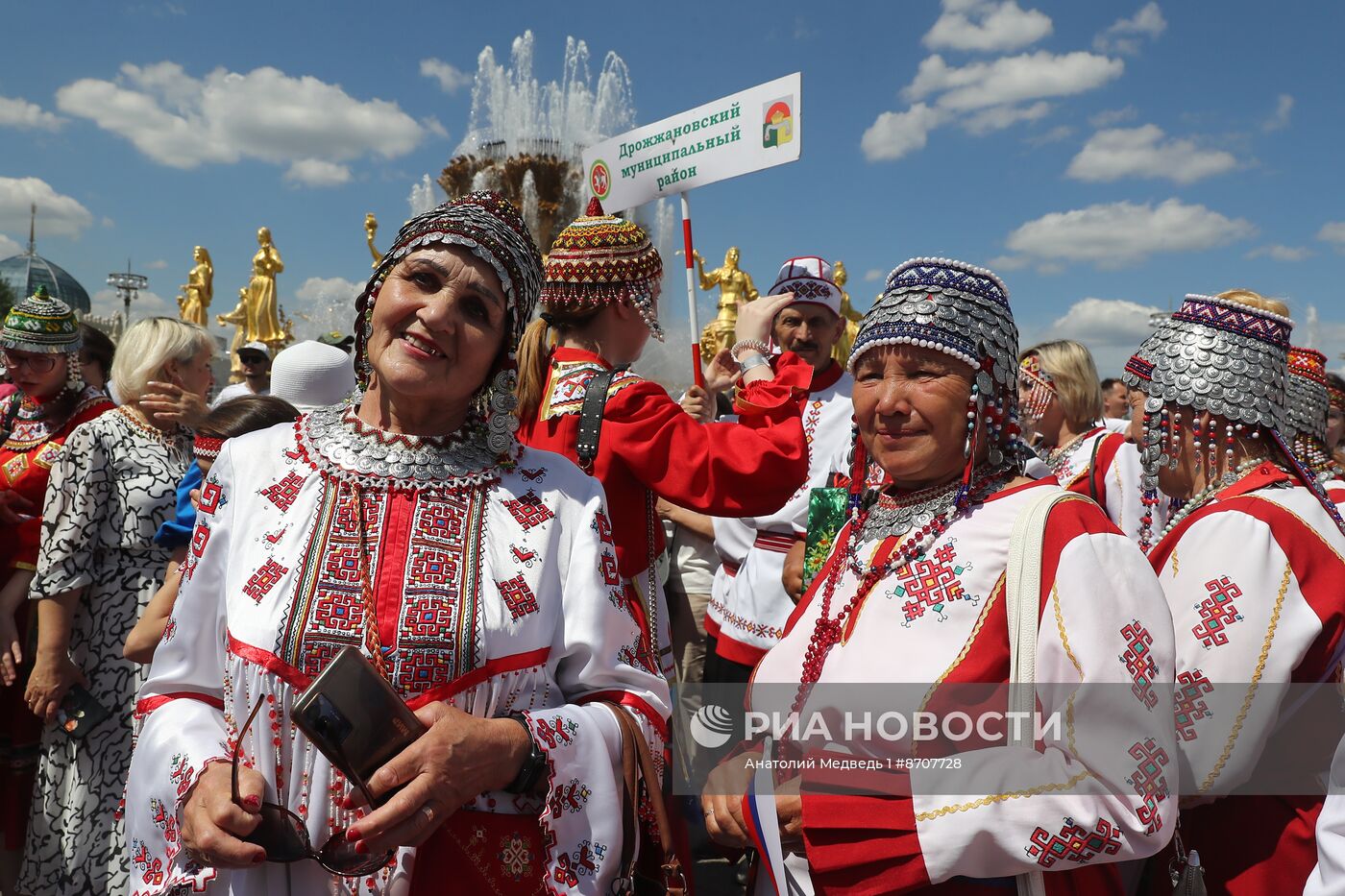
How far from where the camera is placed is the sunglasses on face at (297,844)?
1.71 meters

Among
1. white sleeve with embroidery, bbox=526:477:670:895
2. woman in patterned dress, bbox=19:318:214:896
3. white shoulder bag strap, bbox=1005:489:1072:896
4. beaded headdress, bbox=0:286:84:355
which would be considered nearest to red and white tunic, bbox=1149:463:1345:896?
white shoulder bag strap, bbox=1005:489:1072:896

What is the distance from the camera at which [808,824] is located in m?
1.83

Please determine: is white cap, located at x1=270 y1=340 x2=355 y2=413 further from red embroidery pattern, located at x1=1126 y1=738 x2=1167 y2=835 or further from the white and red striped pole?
red embroidery pattern, located at x1=1126 y1=738 x2=1167 y2=835

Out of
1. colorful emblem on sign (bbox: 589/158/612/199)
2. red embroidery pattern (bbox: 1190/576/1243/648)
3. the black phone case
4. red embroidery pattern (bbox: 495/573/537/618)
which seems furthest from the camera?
colorful emblem on sign (bbox: 589/158/612/199)

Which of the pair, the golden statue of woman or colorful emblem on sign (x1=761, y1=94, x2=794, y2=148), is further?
the golden statue of woman

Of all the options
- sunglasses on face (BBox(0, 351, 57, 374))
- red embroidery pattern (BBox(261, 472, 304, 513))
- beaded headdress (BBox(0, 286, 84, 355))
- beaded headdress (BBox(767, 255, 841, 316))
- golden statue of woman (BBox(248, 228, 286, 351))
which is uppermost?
golden statue of woman (BBox(248, 228, 286, 351))

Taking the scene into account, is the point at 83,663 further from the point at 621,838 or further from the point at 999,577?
the point at 999,577

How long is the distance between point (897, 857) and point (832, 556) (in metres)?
0.81

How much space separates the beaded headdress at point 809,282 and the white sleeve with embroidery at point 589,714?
3.21 m

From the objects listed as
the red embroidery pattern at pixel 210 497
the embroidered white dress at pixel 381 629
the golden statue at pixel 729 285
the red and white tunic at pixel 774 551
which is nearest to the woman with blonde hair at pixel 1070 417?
the red and white tunic at pixel 774 551

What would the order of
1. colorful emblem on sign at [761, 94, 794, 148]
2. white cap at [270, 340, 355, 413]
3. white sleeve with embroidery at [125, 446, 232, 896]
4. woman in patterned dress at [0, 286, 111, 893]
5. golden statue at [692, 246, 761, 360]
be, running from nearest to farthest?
white sleeve with embroidery at [125, 446, 232, 896] < colorful emblem on sign at [761, 94, 794, 148] < white cap at [270, 340, 355, 413] < woman in patterned dress at [0, 286, 111, 893] < golden statue at [692, 246, 761, 360]

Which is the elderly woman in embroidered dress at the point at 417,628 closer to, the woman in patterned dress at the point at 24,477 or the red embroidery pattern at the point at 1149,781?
the red embroidery pattern at the point at 1149,781

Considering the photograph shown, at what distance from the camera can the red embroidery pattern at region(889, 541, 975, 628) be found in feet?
6.33

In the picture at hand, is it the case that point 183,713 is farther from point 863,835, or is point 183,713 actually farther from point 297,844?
point 863,835
